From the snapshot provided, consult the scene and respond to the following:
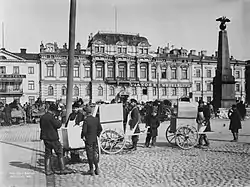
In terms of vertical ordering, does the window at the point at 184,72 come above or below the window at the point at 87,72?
above

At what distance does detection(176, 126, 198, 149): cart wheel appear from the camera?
7547mm

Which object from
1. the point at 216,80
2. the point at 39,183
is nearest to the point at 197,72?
the point at 216,80

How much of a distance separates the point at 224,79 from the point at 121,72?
5703 mm

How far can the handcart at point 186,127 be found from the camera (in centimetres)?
757

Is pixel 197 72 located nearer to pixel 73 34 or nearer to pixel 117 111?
pixel 117 111

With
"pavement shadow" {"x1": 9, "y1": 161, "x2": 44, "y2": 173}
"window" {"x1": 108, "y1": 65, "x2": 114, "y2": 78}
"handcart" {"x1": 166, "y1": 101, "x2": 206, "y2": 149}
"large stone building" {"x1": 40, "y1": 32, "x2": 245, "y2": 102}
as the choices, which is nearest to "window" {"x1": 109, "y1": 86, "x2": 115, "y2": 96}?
"large stone building" {"x1": 40, "y1": 32, "x2": 245, "y2": 102}

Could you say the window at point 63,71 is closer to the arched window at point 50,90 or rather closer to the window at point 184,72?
the arched window at point 50,90

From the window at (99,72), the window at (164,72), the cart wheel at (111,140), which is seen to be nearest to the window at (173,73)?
the window at (164,72)

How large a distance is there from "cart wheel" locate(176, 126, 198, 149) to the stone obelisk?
721 cm

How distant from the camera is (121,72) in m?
10.5

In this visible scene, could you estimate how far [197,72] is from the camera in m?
12.9

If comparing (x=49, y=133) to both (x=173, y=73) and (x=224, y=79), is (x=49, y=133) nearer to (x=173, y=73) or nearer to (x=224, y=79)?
(x=173, y=73)

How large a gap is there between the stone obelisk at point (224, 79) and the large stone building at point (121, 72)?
6.18 feet

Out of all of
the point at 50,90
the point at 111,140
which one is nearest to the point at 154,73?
the point at 50,90
